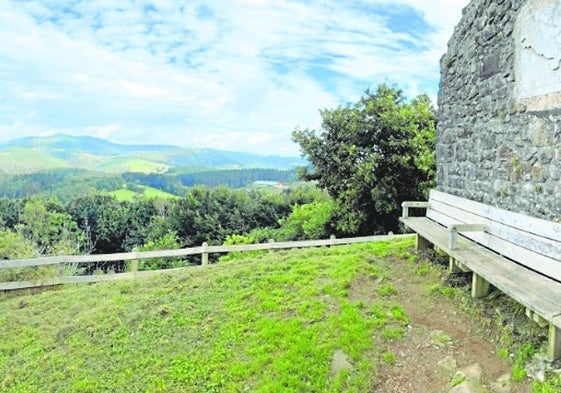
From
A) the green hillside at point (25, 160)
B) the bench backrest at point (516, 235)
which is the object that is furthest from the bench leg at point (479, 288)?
the green hillside at point (25, 160)

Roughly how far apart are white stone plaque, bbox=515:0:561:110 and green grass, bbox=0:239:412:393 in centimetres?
298

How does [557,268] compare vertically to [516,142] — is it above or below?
below

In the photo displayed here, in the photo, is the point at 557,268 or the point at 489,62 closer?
the point at 557,268

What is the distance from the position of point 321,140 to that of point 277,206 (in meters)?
10.4

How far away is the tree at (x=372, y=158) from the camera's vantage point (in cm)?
1466

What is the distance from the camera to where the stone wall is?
457cm

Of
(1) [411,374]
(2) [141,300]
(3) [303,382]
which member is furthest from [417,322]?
(2) [141,300]

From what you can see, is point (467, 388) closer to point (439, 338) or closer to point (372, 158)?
point (439, 338)

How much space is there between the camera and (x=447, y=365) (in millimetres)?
4535

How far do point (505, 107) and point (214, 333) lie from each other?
15.4 ft

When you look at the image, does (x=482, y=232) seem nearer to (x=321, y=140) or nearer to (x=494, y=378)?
(x=494, y=378)

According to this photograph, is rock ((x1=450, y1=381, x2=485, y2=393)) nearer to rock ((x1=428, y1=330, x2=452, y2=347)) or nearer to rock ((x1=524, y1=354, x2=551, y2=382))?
rock ((x1=524, y1=354, x2=551, y2=382))

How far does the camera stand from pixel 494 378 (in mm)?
4148

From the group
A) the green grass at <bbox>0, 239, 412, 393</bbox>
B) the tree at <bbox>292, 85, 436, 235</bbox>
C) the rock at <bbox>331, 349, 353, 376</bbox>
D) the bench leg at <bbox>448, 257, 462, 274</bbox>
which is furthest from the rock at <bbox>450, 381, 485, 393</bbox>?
the tree at <bbox>292, 85, 436, 235</bbox>
